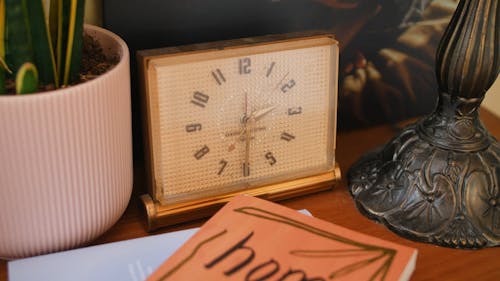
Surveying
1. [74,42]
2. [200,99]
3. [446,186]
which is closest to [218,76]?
[200,99]

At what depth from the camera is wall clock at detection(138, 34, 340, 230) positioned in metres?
0.55

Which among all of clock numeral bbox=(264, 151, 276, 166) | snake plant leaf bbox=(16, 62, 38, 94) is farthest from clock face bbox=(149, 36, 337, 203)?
snake plant leaf bbox=(16, 62, 38, 94)

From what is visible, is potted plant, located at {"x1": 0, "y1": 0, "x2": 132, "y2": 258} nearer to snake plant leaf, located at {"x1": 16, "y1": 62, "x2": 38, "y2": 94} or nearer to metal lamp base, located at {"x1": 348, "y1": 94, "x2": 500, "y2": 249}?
snake plant leaf, located at {"x1": 16, "y1": 62, "x2": 38, "y2": 94}

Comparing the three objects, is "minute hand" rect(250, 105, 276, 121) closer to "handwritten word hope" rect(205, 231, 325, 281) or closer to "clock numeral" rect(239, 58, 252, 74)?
"clock numeral" rect(239, 58, 252, 74)

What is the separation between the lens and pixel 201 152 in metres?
0.58

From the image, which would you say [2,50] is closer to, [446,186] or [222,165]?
[222,165]

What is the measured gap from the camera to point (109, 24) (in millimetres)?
582

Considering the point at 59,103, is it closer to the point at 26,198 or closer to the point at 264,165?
the point at 26,198

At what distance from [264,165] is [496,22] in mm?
242

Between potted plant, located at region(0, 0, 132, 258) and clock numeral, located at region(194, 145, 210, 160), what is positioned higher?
potted plant, located at region(0, 0, 132, 258)

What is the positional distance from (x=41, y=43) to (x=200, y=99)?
5.7 inches

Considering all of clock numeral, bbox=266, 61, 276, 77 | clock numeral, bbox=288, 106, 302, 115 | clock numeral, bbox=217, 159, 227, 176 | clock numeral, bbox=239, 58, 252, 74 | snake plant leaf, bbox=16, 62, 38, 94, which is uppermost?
snake plant leaf, bbox=16, 62, 38, 94

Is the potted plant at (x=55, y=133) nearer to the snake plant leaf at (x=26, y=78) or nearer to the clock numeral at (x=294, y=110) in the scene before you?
the snake plant leaf at (x=26, y=78)

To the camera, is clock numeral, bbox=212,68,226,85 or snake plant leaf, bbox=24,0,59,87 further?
clock numeral, bbox=212,68,226,85
